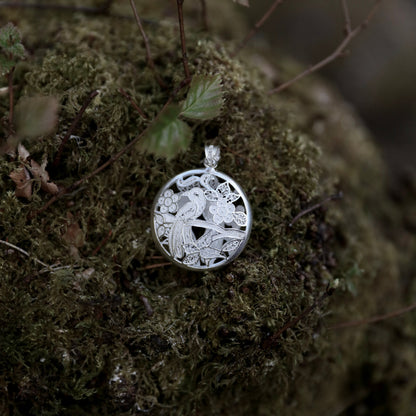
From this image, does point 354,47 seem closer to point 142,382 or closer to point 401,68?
point 401,68

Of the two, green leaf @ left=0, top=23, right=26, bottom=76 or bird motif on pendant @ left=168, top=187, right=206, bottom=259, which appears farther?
bird motif on pendant @ left=168, top=187, right=206, bottom=259

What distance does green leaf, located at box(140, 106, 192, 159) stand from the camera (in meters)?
1.68

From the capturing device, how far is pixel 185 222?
203 cm

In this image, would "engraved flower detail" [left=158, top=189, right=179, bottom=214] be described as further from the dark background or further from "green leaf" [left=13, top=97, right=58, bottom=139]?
the dark background

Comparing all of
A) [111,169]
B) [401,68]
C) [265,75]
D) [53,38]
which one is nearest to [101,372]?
[111,169]

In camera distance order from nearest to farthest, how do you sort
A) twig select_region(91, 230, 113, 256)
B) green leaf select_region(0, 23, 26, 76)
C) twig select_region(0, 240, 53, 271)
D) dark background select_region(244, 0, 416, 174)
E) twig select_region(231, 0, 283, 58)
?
green leaf select_region(0, 23, 26, 76), twig select_region(0, 240, 53, 271), twig select_region(91, 230, 113, 256), twig select_region(231, 0, 283, 58), dark background select_region(244, 0, 416, 174)

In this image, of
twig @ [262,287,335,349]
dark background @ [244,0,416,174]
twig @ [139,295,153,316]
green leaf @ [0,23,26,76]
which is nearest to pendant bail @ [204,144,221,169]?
twig @ [139,295,153,316]

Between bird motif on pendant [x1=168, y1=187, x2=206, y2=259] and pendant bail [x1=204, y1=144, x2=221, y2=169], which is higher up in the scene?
pendant bail [x1=204, y1=144, x2=221, y2=169]

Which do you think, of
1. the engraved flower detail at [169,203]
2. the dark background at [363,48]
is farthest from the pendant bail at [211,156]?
the dark background at [363,48]

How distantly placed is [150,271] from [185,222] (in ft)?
1.09

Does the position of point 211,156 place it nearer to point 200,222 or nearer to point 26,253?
point 200,222

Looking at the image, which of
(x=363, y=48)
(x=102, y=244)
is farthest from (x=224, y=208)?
(x=363, y=48)

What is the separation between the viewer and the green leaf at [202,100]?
6.08ft

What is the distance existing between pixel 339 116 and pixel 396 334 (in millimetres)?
1785
